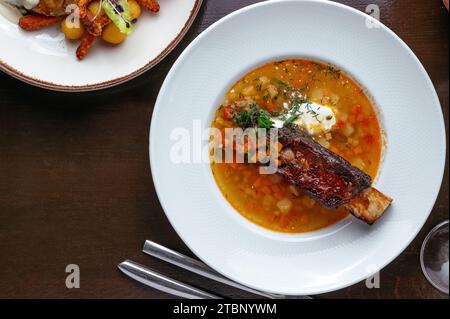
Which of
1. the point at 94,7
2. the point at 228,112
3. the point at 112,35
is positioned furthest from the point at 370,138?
the point at 94,7

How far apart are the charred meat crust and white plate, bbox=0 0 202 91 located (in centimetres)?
82

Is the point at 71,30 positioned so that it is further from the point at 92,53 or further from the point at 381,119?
the point at 381,119

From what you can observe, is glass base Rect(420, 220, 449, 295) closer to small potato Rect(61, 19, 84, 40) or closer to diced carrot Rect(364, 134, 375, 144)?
diced carrot Rect(364, 134, 375, 144)

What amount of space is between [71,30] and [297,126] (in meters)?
1.31

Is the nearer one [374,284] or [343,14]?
[343,14]

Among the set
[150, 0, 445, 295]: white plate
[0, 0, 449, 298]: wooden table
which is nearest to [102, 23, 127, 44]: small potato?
[0, 0, 449, 298]: wooden table

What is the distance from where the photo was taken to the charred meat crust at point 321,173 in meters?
2.63

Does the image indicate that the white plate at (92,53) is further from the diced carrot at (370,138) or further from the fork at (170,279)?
the diced carrot at (370,138)

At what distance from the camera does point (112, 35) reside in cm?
269

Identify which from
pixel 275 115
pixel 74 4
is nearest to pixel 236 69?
pixel 275 115

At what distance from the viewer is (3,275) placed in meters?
2.91

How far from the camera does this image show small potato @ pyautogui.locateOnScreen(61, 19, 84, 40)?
2686 millimetres

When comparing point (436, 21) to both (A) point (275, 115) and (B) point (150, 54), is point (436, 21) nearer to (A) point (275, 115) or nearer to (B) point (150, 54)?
(A) point (275, 115)
